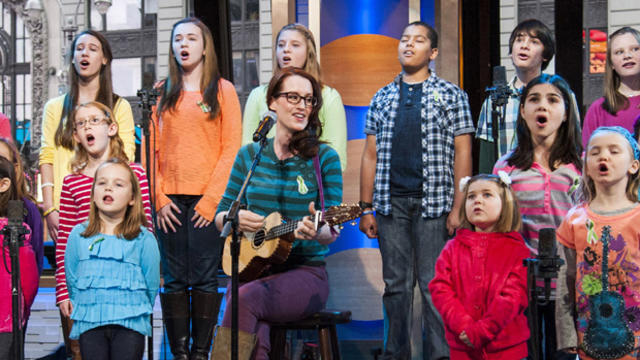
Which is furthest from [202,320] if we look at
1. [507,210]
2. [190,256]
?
[507,210]

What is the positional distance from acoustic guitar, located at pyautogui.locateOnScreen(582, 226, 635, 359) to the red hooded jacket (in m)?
0.28

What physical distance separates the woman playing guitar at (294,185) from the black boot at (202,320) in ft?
2.18

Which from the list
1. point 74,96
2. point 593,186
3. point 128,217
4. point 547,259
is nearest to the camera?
point 547,259

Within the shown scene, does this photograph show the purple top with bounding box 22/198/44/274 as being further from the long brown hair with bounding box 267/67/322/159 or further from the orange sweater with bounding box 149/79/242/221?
the long brown hair with bounding box 267/67/322/159

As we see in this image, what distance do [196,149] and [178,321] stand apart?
882mm

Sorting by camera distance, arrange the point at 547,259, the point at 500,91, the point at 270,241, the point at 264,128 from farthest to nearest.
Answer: the point at 500,91 → the point at 270,241 → the point at 264,128 → the point at 547,259

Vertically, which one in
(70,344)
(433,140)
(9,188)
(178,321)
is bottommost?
(70,344)

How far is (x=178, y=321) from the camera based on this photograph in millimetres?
3693

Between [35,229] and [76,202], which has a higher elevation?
[76,202]

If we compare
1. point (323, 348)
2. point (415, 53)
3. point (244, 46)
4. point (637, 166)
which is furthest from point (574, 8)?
point (244, 46)

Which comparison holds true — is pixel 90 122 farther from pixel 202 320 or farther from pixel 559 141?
pixel 559 141

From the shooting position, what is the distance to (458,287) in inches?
120

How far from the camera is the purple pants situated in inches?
115

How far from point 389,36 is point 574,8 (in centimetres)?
120
